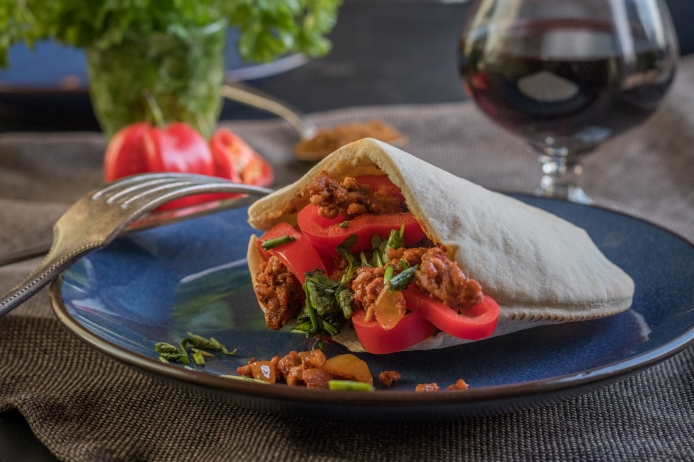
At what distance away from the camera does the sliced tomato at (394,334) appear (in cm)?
147

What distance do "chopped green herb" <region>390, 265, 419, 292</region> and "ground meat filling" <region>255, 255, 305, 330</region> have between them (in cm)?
29

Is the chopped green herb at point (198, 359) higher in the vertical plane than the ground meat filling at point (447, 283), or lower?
lower

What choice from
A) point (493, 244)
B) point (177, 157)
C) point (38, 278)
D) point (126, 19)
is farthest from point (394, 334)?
point (126, 19)

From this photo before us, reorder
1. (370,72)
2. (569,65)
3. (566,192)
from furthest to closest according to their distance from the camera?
(370,72) < (566,192) < (569,65)

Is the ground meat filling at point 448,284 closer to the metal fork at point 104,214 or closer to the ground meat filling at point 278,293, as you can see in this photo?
the ground meat filling at point 278,293

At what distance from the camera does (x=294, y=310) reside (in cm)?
169

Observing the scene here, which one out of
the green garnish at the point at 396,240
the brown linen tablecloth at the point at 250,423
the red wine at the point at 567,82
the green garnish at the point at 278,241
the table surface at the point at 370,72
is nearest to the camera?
the brown linen tablecloth at the point at 250,423

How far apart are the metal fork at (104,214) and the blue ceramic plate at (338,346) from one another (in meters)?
0.05

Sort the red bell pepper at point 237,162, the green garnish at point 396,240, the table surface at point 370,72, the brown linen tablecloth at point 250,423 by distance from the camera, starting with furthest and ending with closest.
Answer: the table surface at point 370,72 < the red bell pepper at point 237,162 < the green garnish at point 396,240 < the brown linen tablecloth at point 250,423

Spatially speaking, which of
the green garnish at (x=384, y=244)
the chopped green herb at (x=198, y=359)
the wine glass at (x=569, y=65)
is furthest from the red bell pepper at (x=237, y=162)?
the chopped green herb at (x=198, y=359)

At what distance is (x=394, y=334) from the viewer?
147cm

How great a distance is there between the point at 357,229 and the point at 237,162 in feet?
5.49

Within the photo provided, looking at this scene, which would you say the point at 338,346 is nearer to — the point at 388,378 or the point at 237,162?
the point at 388,378

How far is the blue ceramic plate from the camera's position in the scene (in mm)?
1210
